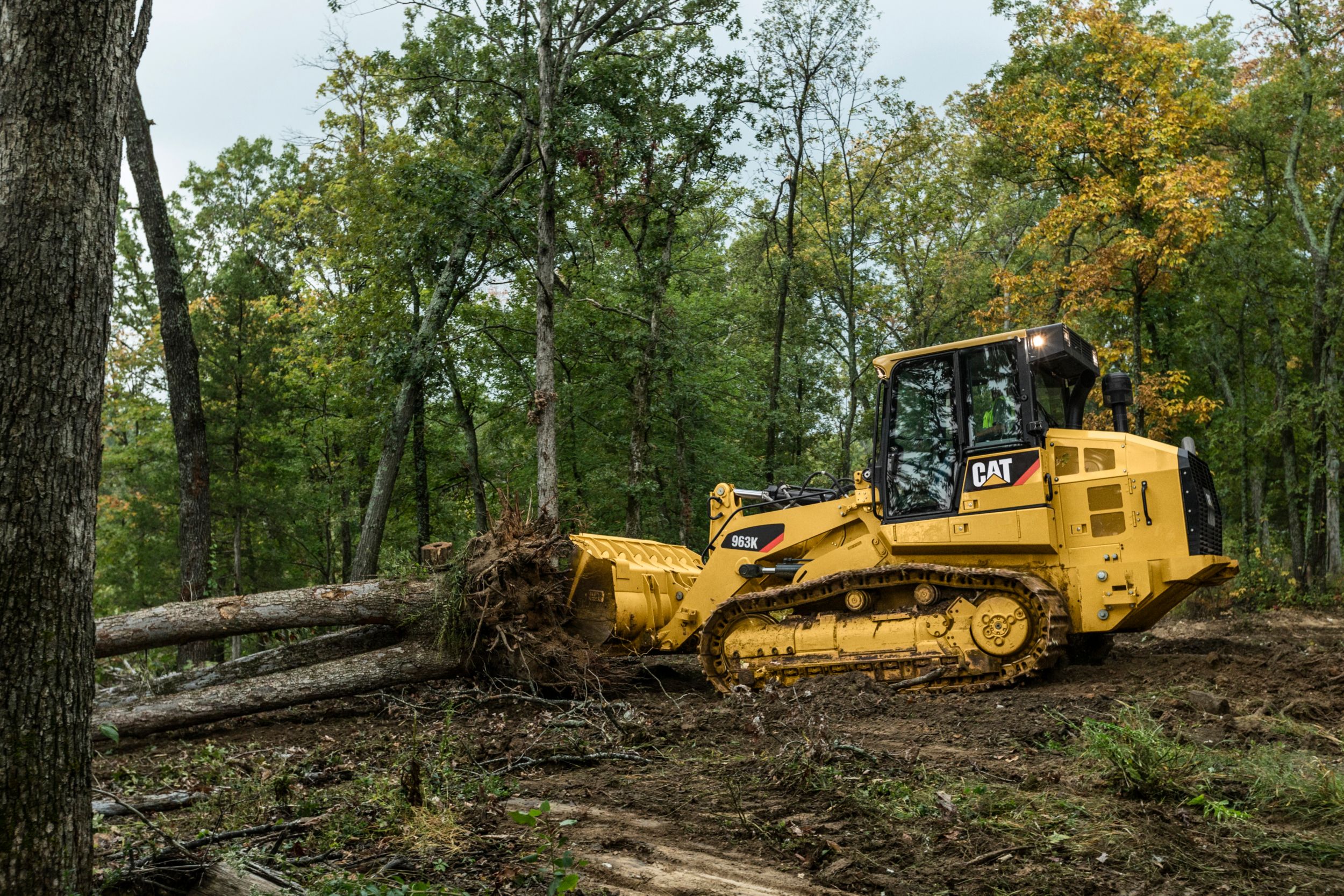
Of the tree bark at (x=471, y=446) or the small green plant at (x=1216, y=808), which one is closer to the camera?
the small green plant at (x=1216, y=808)

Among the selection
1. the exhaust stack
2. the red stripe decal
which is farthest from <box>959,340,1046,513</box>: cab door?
the exhaust stack

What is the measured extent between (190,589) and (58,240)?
9.33 meters

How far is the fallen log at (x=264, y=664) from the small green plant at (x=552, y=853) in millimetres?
5207

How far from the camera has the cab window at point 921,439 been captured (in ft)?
29.1

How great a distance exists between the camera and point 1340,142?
21.1 m

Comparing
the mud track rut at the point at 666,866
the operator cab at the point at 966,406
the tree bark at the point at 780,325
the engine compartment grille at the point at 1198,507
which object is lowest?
the mud track rut at the point at 666,866

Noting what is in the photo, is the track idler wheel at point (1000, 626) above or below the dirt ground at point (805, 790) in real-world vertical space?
above

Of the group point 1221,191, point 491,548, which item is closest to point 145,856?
point 491,548

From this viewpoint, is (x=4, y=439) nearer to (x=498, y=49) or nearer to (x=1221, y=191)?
(x=498, y=49)

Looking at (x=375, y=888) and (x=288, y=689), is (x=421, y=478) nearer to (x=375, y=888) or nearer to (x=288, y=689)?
(x=288, y=689)

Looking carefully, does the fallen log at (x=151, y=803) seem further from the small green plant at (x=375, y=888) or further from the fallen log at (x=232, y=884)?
the small green plant at (x=375, y=888)

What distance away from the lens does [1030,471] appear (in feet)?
27.5

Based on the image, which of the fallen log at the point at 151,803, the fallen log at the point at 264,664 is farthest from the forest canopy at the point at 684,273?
the fallen log at the point at 151,803

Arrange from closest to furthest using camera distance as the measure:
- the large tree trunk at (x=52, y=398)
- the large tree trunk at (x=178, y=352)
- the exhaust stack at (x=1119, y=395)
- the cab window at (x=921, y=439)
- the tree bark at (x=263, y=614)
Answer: the large tree trunk at (x=52, y=398) < the tree bark at (x=263, y=614) < the cab window at (x=921, y=439) < the exhaust stack at (x=1119, y=395) < the large tree trunk at (x=178, y=352)
